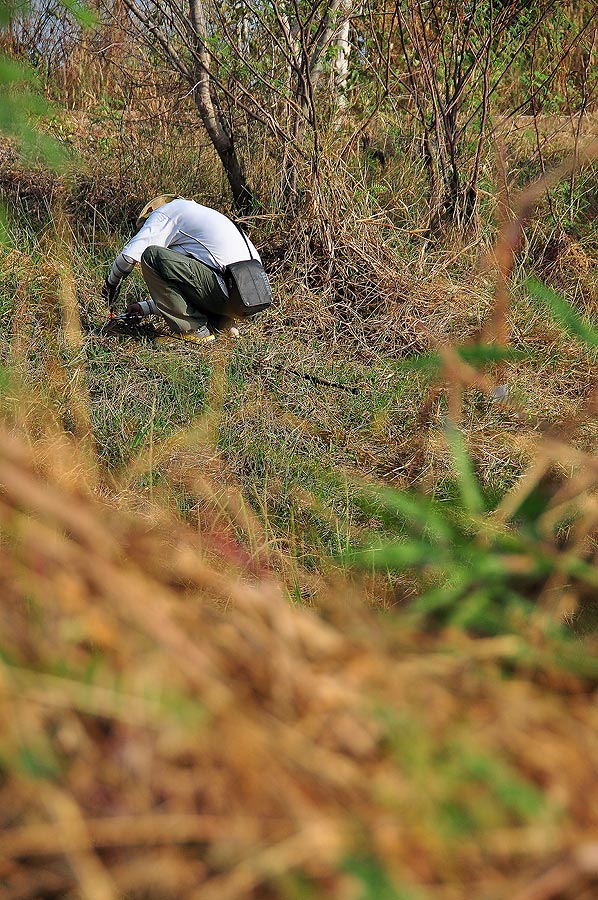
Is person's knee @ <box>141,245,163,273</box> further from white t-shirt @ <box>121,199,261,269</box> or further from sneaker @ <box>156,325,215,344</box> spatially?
sneaker @ <box>156,325,215,344</box>

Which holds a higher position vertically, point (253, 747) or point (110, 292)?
point (253, 747)

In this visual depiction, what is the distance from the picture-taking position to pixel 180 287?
19.9ft

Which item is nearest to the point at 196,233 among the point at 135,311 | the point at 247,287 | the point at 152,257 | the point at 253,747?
the point at 152,257

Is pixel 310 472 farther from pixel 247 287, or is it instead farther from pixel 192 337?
pixel 192 337

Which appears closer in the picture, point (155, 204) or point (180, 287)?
point (180, 287)

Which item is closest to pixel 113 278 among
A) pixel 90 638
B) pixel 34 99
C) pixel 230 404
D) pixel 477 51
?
pixel 230 404

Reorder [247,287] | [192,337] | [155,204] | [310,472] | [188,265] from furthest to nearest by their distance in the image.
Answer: [155,204] → [192,337] → [188,265] → [247,287] → [310,472]

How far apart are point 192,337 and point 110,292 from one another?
679 millimetres

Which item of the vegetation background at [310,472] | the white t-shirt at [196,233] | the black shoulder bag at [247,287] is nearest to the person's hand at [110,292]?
the vegetation background at [310,472]

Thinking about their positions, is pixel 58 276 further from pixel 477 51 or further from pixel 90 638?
pixel 90 638

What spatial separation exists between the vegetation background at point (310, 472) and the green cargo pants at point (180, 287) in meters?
0.34

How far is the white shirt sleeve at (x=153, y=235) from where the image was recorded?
233 inches

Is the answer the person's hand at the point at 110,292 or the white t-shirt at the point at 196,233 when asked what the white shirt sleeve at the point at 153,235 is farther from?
the person's hand at the point at 110,292

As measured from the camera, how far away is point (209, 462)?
183 inches
